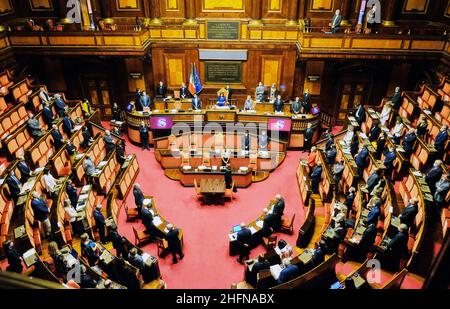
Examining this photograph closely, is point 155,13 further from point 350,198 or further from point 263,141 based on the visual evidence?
point 350,198

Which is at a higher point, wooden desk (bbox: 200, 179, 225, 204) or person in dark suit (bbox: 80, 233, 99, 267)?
person in dark suit (bbox: 80, 233, 99, 267)

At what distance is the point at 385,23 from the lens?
44.9 ft

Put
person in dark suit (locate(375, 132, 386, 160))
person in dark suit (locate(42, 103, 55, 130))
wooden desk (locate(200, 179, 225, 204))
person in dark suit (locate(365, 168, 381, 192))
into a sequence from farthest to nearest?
person in dark suit (locate(42, 103, 55, 130)) → wooden desk (locate(200, 179, 225, 204)) → person in dark suit (locate(375, 132, 386, 160)) → person in dark suit (locate(365, 168, 381, 192))

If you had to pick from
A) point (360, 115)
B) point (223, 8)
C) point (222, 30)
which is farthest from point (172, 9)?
point (360, 115)

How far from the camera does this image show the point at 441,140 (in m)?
9.05

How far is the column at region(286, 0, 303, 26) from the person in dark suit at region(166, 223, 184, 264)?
9938 millimetres

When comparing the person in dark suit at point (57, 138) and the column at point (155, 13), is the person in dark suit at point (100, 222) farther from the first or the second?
the column at point (155, 13)

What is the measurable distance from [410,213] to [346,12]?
9576mm

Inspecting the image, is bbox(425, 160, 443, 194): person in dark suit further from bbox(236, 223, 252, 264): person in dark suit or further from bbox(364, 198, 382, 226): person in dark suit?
bbox(236, 223, 252, 264): person in dark suit

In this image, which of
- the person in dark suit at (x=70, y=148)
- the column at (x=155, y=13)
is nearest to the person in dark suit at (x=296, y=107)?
the column at (x=155, y=13)

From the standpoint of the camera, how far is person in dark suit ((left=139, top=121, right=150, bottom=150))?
13.5 m

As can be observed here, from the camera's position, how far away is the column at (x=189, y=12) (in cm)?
1413

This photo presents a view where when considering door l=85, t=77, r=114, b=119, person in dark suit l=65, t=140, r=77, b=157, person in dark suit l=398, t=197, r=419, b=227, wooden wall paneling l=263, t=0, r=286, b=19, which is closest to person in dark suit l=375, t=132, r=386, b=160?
person in dark suit l=398, t=197, r=419, b=227

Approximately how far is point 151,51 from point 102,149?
5.17m
